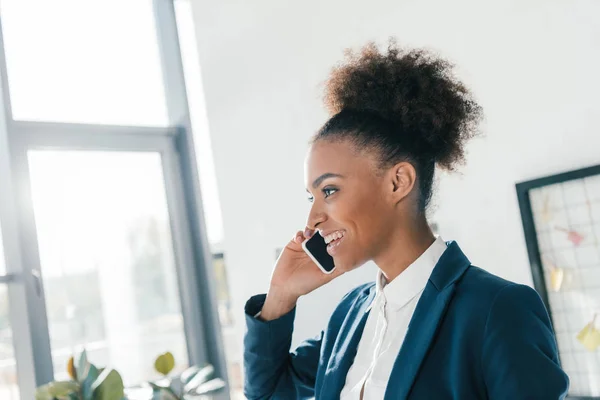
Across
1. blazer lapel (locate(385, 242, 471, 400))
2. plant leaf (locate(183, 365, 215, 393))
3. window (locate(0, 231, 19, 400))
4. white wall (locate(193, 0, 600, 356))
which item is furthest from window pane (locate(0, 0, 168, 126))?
blazer lapel (locate(385, 242, 471, 400))

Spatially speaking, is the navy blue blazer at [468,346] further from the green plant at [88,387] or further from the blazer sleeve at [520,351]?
the green plant at [88,387]

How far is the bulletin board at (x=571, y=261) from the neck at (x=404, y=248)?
964 millimetres

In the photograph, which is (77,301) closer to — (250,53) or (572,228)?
(250,53)

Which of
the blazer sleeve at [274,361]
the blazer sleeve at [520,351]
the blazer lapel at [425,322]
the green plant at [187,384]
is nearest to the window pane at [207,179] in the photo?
the green plant at [187,384]

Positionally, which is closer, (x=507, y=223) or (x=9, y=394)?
(x=507, y=223)

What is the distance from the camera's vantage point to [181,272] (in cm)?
335

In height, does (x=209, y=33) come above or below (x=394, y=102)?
above

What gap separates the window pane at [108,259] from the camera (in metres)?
2.94

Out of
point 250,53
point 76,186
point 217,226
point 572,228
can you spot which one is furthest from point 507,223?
point 76,186

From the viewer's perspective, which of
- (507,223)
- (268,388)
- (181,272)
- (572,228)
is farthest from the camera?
(181,272)

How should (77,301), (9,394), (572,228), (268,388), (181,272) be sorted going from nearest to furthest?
(268,388) < (572,228) < (9,394) < (77,301) < (181,272)

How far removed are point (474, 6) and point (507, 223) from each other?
0.68 metres

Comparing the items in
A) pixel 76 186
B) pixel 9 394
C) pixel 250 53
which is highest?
pixel 250 53

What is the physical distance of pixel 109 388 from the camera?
2.36 meters
